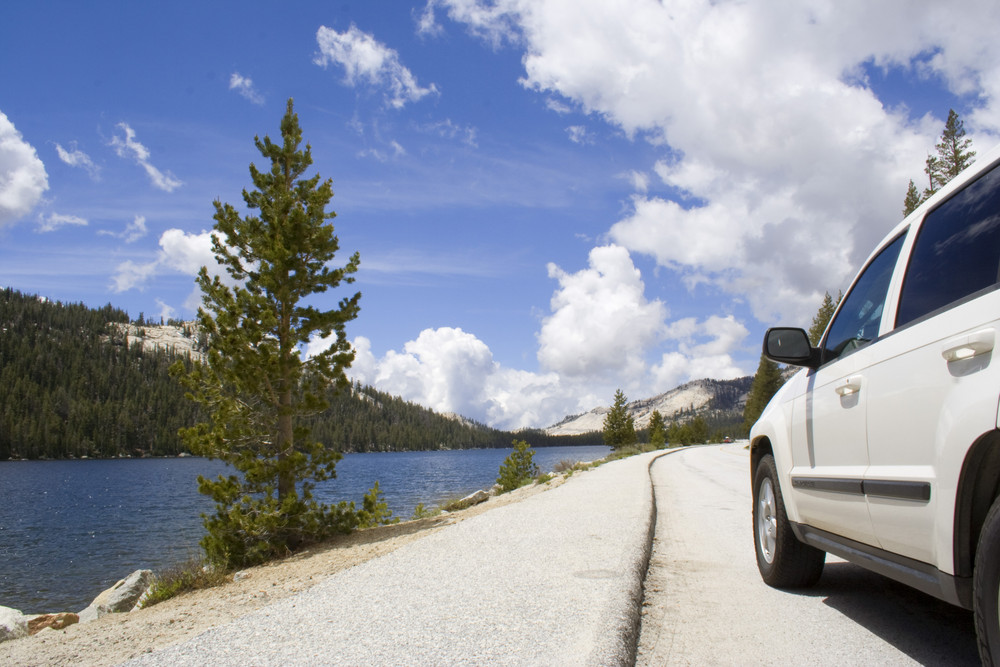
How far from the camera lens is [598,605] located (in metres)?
4.13

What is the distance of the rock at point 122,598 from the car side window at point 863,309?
10.3m

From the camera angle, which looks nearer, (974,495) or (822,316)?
(974,495)

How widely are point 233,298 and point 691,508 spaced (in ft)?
30.8

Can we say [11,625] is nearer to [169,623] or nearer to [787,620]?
[169,623]

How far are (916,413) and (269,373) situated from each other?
1114 cm

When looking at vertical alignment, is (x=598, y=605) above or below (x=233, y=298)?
below

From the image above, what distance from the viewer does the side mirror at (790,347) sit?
12.8 ft

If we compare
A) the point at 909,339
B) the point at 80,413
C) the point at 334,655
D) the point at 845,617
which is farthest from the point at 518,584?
the point at 80,413

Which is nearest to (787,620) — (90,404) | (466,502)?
(466,502)

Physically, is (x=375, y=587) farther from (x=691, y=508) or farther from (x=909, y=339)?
(x=691, y=508)

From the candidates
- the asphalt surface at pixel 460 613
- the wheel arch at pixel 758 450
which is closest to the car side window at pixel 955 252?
the wheel arch at pixel 758 450

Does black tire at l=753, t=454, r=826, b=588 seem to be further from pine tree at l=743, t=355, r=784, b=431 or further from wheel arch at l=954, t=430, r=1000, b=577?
pine tree at l=743, t=355, r=784, b=431

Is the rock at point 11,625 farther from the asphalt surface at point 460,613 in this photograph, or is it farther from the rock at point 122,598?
the asphalt surface at point 460,613

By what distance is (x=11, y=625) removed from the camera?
810cm
